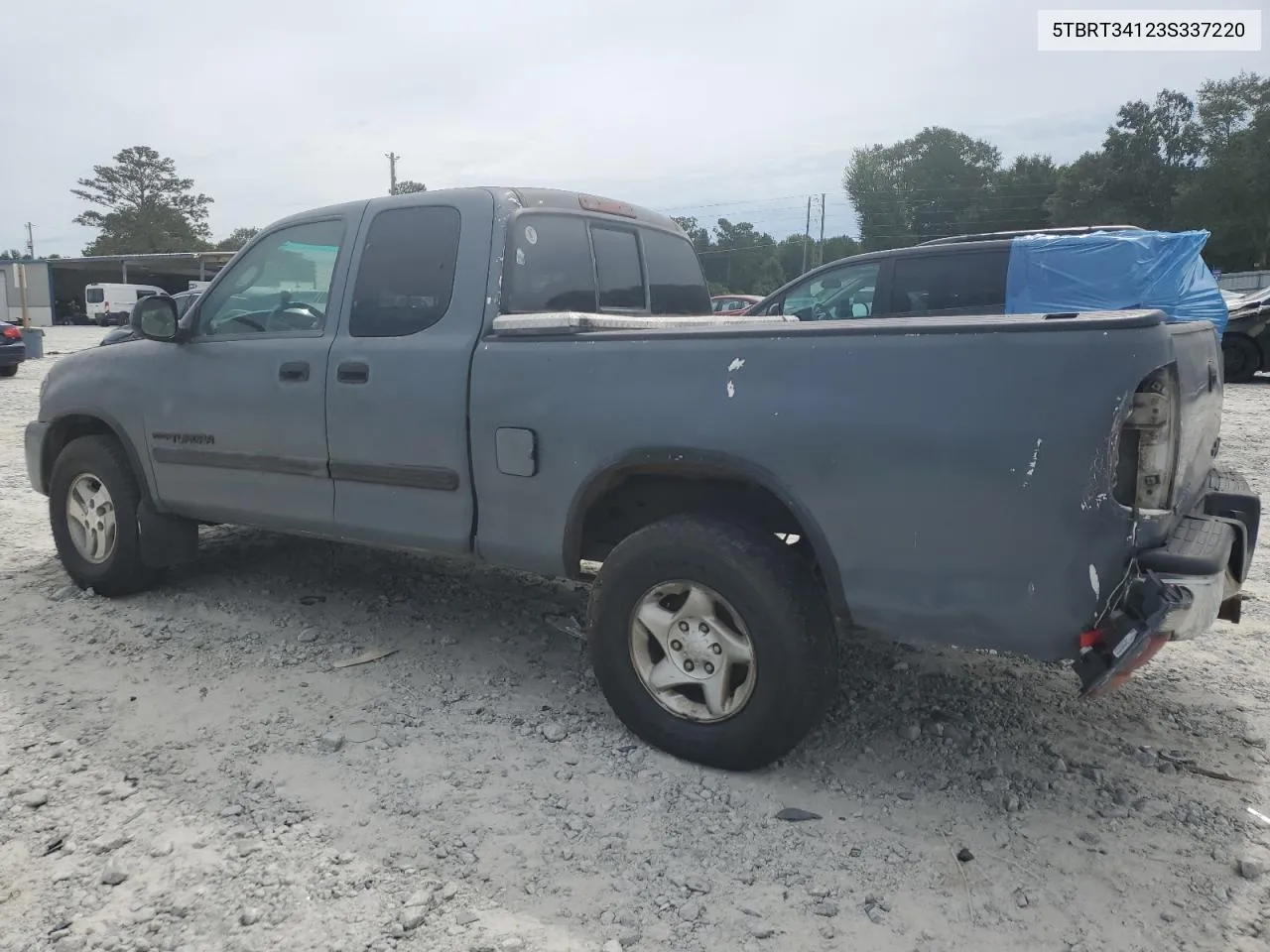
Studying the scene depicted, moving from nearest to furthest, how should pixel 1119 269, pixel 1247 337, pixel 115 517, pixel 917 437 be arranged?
pixel 917 437, pixel 115 517, pixel 1119 269, pixel 1247 337

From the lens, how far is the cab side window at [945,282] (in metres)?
8.27

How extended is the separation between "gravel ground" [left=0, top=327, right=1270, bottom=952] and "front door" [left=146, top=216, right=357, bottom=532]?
24.6 inches

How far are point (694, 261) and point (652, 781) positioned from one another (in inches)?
112

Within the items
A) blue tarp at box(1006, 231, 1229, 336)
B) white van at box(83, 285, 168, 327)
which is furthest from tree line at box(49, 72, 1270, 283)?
blue tarp at box(1006, 231, 1229, 336)

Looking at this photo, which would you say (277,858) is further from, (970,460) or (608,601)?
(970,460)

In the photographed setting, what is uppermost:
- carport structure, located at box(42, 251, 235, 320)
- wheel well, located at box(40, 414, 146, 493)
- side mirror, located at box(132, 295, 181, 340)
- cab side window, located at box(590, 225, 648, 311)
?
carport structure, located at box(42, 251, 235, 320)

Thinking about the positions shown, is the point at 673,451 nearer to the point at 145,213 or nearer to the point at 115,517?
the point at 115,517

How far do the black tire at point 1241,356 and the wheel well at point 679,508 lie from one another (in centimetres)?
1411

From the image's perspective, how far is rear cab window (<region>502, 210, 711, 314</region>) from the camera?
370 cm

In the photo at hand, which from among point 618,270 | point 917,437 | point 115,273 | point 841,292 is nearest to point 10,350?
point 841,292

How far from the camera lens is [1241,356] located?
14547 mm

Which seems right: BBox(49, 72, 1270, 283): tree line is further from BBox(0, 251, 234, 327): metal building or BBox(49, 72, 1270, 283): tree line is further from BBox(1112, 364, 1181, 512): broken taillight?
BBox(1112, 364, 1181, 512): broken taillight

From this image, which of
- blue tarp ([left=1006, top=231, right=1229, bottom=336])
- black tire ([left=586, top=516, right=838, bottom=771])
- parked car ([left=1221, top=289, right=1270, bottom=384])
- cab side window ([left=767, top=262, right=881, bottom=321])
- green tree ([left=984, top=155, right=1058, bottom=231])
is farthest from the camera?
green tree ([left=984, top=155, right=1058, bottom=231])

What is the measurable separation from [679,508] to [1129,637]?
1516 mm
